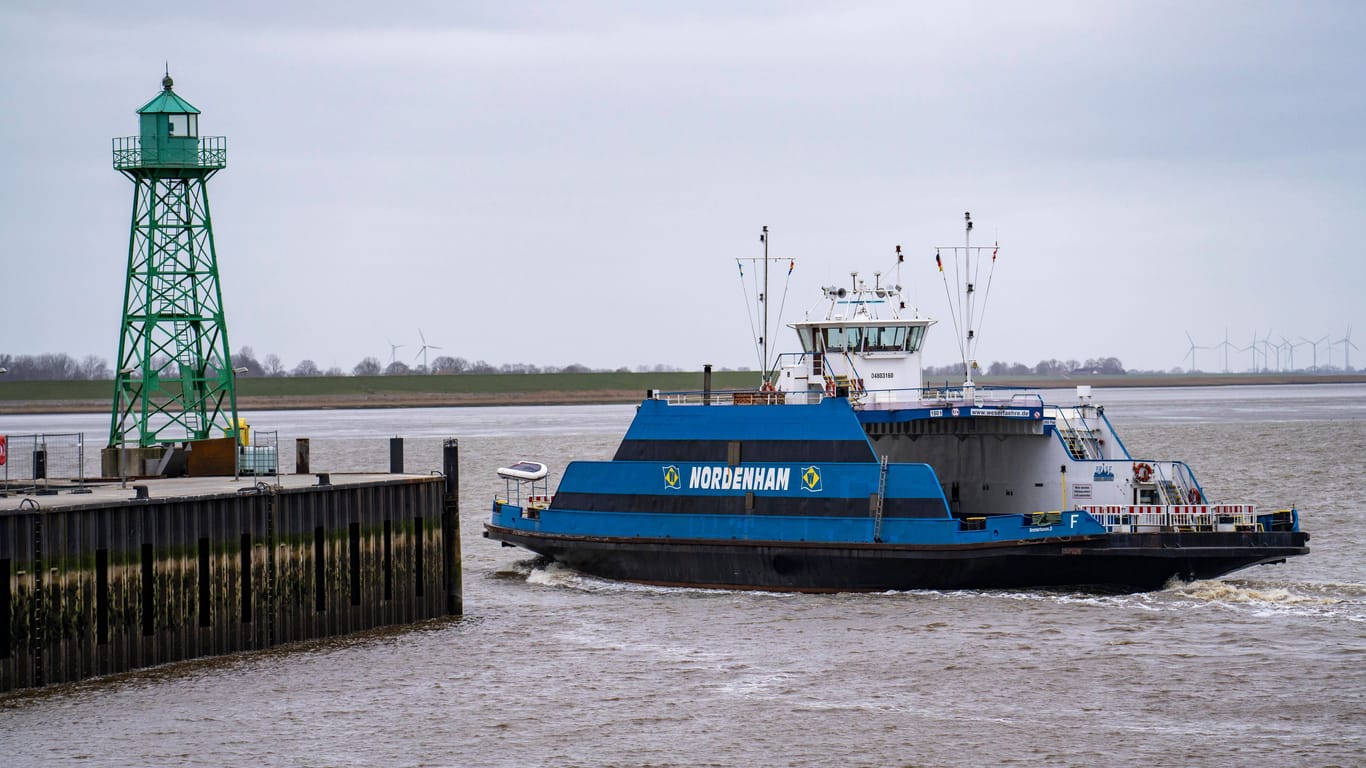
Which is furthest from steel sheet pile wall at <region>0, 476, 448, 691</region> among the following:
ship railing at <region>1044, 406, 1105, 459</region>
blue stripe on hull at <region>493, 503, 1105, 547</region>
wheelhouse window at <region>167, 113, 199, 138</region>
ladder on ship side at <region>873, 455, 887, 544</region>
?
ship railing at <region>1044, 406, 1105, 459</region>

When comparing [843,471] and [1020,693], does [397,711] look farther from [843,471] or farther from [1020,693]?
[843,471]

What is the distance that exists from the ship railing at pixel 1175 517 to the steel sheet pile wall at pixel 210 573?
1107 cm

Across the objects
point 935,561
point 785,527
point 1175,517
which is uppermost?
point 1175,517

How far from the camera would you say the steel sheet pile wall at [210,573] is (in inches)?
738

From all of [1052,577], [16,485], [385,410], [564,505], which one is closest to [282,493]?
[16,485]

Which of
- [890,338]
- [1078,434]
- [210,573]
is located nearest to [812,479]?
[890,338]

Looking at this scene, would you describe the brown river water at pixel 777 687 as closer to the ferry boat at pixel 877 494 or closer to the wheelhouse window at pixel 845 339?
the ferry boat at pixel 877 494

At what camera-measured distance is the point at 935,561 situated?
26766 millimetres

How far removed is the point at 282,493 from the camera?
891 inches

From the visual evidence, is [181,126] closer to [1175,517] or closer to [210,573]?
[210,573]

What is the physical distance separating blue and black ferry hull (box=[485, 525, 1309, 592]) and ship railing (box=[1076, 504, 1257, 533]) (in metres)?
0.31

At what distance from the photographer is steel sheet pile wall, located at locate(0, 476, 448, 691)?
18.8 m

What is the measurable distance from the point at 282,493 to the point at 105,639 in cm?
376

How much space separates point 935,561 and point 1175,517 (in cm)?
407
